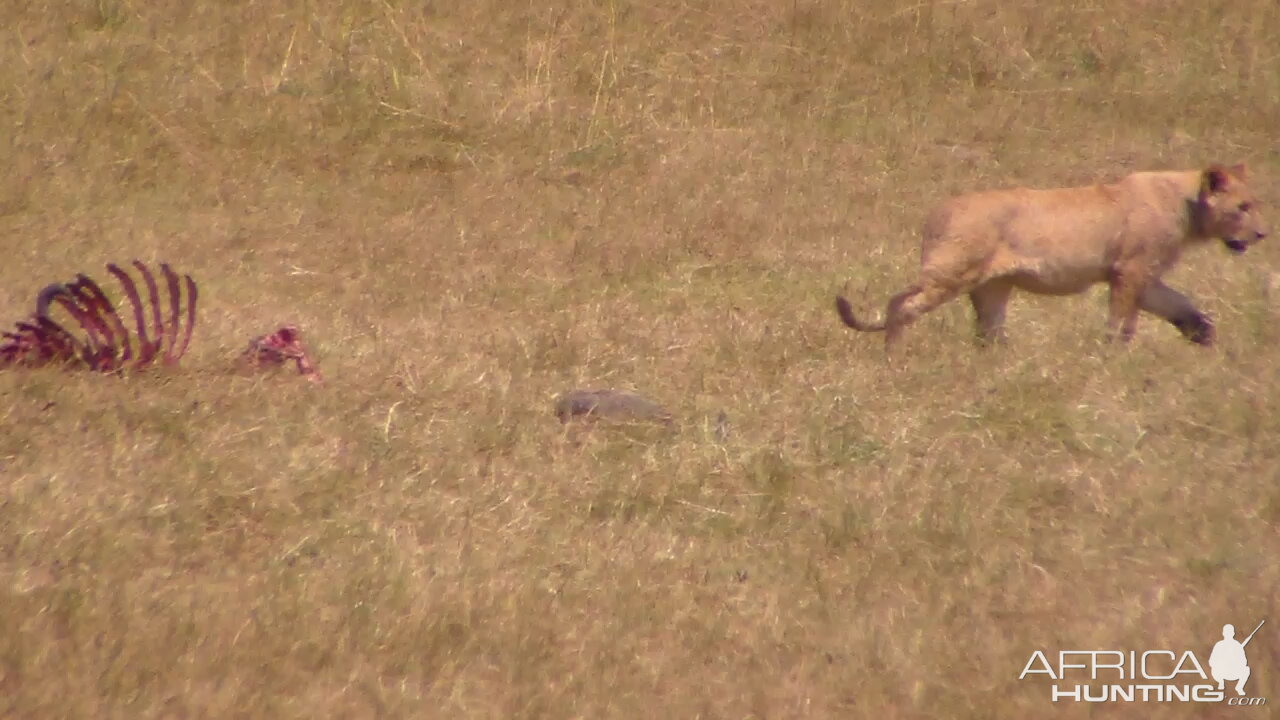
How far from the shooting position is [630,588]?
4.29 m

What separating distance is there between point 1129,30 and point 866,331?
6.32 metres

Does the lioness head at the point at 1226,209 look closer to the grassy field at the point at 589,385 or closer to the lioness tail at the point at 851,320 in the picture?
the grassy field at the point at 589,385

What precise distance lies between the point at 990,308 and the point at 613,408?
1995 mm

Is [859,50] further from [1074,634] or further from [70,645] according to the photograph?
[70,645]

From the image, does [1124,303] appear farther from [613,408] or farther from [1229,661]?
[1229,661]

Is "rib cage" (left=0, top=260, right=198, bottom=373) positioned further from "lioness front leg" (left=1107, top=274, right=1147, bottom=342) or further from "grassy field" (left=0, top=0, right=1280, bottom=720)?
"lioness front leg" (left=1107, top=274, right=1147, bottom=342)

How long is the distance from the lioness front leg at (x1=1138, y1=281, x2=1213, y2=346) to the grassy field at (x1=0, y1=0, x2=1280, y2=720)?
0.12 meters

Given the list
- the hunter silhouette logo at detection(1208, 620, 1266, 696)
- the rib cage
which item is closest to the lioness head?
the hunter silhouette logo at detection(1208, 620, 1266, 696)

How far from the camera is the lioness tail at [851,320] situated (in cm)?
652

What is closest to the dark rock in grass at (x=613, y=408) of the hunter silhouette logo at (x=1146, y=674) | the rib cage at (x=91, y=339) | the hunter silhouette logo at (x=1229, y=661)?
the rib cage at (x=91, y=339)

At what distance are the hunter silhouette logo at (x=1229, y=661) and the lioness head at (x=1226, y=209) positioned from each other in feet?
10.2

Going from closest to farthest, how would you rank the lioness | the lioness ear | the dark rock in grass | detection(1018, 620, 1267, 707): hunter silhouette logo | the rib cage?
detection(1018, 620, 1267, 707): hunter silhouette logo → the dark rock in grass → the rib cage → the lioness → the lioness ear

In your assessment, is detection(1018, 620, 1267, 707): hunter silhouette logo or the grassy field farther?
the grassy field

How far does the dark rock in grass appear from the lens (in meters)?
5.48
